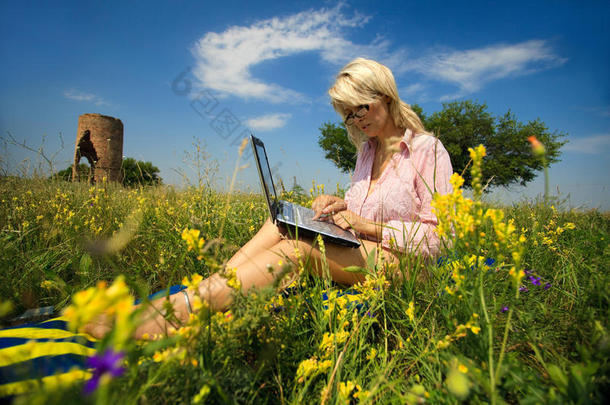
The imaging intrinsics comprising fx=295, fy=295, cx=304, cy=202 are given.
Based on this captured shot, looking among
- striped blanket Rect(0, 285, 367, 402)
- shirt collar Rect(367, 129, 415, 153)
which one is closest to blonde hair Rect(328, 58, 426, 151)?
shirt collar Rect(367, 129, 415, 153)

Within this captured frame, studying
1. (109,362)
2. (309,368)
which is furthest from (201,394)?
(309,368)

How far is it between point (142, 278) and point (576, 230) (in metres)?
3.91

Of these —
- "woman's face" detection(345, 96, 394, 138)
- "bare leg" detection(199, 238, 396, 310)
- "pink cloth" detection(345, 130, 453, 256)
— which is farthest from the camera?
"woman's face" detection(345, 96, 394, 138)

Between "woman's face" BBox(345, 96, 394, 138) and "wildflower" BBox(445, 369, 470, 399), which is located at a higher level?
"woman's face" BBox(345, 96, 394, 138)

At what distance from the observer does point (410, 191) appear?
2289 mm

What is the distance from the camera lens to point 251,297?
0.96m

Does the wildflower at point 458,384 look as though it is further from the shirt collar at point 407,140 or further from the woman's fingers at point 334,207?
the shirt collar at point 407,140

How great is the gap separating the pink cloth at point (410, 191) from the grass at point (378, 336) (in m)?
0.47

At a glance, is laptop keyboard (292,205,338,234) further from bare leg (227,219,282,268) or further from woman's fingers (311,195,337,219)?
bare leg (227,219,282,268)

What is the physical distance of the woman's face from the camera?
2592mm

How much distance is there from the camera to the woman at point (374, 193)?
5.95ft

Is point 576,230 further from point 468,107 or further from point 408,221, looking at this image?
point 468,107

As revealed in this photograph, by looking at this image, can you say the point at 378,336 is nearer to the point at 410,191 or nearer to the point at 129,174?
the point at 410,191

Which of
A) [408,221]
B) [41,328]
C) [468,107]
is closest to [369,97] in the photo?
[408,221]
